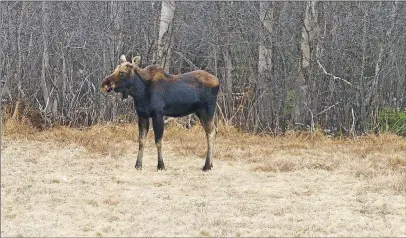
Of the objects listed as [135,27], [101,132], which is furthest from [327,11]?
[101,132]

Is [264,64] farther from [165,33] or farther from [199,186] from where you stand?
[199,186]

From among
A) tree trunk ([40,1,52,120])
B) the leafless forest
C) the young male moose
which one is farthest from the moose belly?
tree trunk ([40,1,52,120])

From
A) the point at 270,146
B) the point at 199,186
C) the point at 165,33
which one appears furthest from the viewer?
the point at 165,33

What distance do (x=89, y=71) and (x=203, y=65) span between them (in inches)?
111

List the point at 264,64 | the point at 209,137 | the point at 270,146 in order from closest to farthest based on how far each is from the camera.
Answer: the point at 209,137 → the point at 270,146 → the point at 264,64

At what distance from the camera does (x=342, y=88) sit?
558 inches

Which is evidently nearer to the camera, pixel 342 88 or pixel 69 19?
pixel 342 88

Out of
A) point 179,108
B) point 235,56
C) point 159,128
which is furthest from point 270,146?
point 235,56

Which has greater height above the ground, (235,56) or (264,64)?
(235,56)

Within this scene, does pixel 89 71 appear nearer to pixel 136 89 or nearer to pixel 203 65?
pixel 203 65

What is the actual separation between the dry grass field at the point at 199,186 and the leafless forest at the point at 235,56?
1.12m

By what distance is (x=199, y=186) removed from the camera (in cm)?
880

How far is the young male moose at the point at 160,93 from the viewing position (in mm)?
9617

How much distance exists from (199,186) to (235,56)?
6.86 metres
